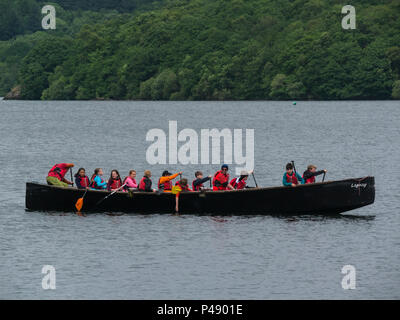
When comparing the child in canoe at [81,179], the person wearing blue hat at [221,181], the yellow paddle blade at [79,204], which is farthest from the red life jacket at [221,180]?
the yellow paddle blade at [79,204]

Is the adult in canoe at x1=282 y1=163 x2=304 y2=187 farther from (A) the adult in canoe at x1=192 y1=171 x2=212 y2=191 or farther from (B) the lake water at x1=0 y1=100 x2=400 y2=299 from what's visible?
(A) the adult in canoe at x1=192 y1=171 x2=212 y2=191

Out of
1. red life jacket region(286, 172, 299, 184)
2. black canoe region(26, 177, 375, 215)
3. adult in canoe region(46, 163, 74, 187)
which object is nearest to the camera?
black canoe region(26, 177, 375, 215)

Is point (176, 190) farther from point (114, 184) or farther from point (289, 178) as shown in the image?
point (289, 178)

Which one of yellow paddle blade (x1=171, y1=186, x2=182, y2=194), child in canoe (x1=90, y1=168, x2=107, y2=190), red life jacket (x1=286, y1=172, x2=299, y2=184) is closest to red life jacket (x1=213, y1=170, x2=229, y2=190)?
yellow paddle blade (x1=171, y1=186, x2=182, y2=194)

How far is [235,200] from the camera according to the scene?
4153 cm

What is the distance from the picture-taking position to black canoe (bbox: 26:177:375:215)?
40.8 metres

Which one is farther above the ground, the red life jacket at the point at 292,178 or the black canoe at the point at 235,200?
the red life jacket at the point at 292,178

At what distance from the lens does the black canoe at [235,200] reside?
40.8m

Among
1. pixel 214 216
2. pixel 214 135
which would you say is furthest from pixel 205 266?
pixel 214 135

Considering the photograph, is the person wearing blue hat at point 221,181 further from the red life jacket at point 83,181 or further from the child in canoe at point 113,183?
the red life jacket at point 83,181

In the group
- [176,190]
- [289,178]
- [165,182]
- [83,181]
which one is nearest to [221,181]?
[176,190]

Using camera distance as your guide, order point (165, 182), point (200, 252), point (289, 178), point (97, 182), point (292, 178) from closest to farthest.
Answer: point (200, 252), point (289, 178), point (292, 178), point (165, 182), point (97, 182)

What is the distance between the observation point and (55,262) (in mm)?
34750

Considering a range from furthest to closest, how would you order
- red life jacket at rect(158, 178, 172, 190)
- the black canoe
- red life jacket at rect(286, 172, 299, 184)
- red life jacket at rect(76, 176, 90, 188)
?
red life jacket at rect(76, 176, 90, 188) < red life jacket at rect(158, 178, 172, 190) < red life jacket at rect(286, 172, 299, 184) < the black canoe
